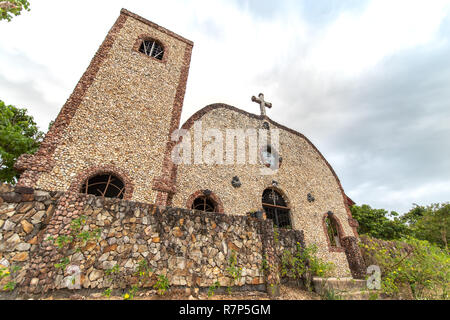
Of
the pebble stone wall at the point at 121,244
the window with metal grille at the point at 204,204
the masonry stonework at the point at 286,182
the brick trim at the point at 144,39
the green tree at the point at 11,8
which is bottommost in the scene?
the pebble stone wall at the point at 121,244

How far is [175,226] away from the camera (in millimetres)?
4371

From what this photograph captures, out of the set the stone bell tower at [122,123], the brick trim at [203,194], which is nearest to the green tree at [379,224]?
the brick trim at [203,194]

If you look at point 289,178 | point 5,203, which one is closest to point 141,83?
point 5,203

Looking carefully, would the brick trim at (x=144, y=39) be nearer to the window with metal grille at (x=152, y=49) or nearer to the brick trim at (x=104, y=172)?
the window with metal grille at (x=152, y=49)

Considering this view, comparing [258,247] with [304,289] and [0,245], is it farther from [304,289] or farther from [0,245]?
[0,245]

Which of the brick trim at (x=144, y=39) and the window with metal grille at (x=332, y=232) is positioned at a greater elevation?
the brick trim at (x=144, y=39)

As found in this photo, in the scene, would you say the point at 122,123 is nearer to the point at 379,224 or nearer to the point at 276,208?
the point at 276,208

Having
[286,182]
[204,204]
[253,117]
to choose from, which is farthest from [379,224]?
[204,204]

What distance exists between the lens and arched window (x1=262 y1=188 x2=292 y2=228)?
1059 cm

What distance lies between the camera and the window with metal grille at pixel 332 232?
11578mm

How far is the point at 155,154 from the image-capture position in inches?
309

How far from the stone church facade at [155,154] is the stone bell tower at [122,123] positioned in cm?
3

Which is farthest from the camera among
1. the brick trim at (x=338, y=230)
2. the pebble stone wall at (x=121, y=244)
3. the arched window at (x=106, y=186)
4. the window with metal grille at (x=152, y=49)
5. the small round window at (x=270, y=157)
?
the small round window at (x=270, y=157)

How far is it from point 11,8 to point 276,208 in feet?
48.5
